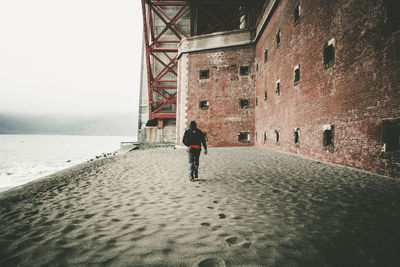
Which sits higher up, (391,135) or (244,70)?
(244,70)

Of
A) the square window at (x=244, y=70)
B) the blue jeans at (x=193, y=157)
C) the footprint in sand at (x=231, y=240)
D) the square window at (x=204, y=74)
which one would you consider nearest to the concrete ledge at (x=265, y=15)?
the square window at (x=244, y=70)

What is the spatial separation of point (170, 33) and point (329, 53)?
19590 mm

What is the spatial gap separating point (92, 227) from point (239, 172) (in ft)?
15.5

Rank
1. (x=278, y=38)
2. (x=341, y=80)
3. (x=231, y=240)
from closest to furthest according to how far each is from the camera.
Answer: (x=231, y=240), (x=341, y=80), (x=278, y=38)

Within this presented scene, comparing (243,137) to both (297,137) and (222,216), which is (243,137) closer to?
(297,137)

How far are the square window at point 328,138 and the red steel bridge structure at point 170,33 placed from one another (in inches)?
642

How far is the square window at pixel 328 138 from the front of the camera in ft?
26.0

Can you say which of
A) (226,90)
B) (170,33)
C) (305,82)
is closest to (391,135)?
(305,82)

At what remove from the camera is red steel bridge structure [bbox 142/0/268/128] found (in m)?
21.1

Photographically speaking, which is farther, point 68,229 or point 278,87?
point 278,87

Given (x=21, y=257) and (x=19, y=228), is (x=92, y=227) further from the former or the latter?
→ (x=19, y=228)

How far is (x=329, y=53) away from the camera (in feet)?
27.3

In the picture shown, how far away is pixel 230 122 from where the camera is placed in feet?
56.7

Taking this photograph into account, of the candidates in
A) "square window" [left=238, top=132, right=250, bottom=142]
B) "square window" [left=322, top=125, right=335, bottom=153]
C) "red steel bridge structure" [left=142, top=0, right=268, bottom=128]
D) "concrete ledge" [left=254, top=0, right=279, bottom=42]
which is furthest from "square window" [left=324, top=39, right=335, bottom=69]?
"red steel bridge structure" [left=142, top=0, right=268, bottom=128]
